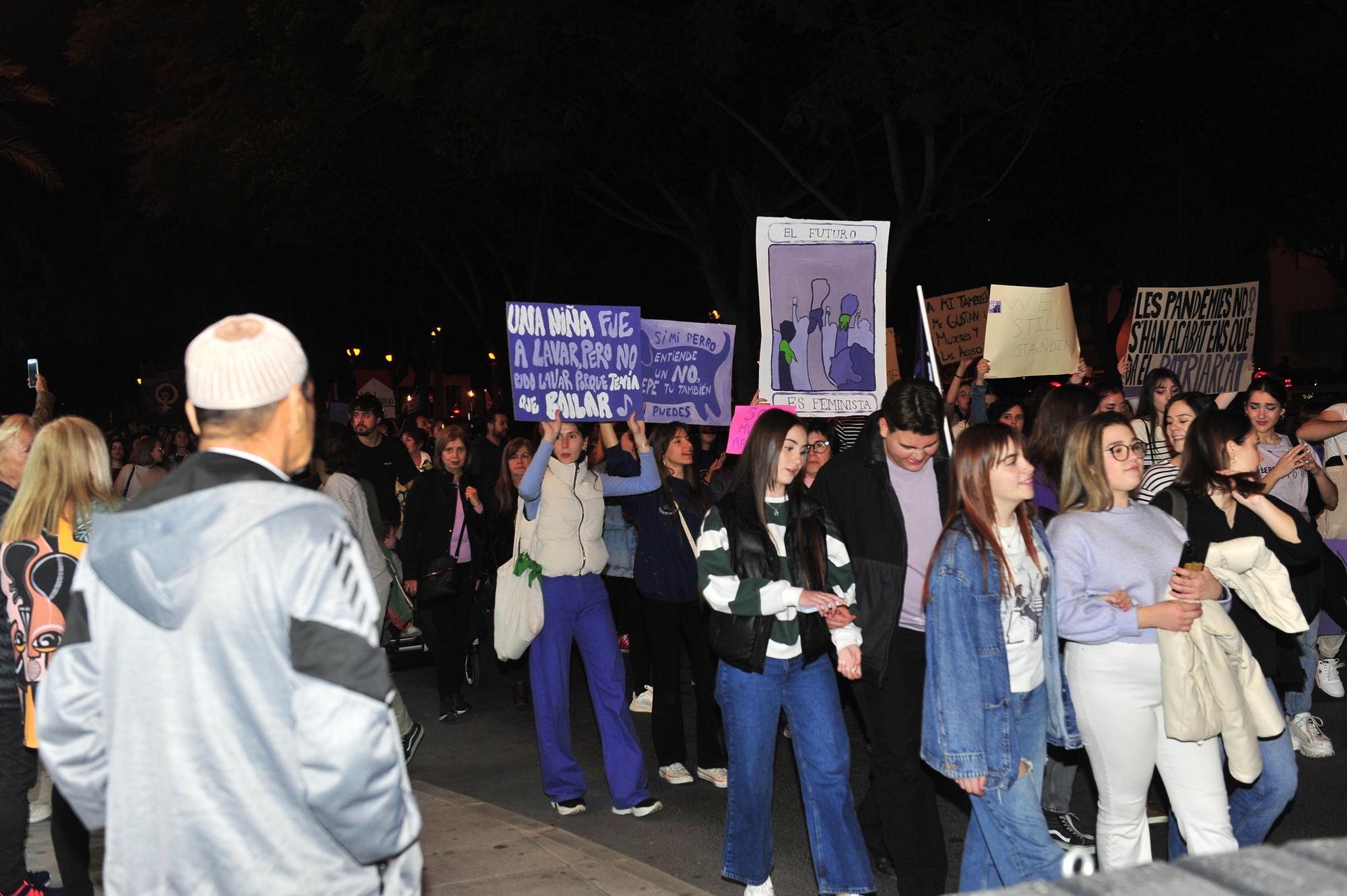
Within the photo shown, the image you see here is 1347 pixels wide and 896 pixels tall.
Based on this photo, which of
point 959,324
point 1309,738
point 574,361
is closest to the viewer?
point 1309,738

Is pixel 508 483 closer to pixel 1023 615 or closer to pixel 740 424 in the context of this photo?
pixel 740 424

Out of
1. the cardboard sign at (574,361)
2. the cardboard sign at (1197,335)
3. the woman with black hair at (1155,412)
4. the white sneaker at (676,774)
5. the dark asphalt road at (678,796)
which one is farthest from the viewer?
the cardboard sign at (1197,335)

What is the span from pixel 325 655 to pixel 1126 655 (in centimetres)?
313

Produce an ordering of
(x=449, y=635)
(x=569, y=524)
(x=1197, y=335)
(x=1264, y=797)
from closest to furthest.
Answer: (x=1264, y=797), (x=569, y=524), (x=449, y=635), (x=1197, y=335)

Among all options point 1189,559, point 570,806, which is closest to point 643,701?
point 570,806

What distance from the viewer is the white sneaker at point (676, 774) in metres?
7.50

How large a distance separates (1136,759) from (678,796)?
3.17 m

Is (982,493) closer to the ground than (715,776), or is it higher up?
higher up

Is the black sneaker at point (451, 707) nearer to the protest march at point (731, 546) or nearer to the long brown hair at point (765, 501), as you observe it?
the protest march at point (731, 546)

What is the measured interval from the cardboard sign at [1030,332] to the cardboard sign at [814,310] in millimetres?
2767

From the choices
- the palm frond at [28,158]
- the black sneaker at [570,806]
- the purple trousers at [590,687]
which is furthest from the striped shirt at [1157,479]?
the palm frond at [28,158]

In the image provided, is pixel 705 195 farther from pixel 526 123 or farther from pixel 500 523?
pixel 500 523

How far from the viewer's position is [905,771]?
543 centimetres

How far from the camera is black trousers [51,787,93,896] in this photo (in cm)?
514
